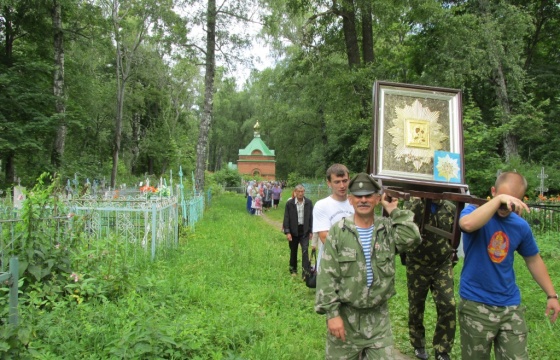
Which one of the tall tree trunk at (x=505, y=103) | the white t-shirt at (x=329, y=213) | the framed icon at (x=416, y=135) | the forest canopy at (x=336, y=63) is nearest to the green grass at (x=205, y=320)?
the white t-shirt at (x=329, y=213)

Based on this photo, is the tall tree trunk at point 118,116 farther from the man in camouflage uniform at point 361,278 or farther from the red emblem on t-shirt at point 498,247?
the red emblem on t-shirt at point 498,247

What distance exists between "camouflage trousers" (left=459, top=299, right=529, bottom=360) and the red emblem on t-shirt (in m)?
0.33

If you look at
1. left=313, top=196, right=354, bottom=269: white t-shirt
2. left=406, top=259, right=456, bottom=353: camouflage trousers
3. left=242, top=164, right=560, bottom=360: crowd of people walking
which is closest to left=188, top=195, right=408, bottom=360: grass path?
left=406, top=259, right=456, bottom=353: camouflage trousers

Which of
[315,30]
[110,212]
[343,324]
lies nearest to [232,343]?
[343,324]

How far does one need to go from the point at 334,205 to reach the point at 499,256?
1.89m

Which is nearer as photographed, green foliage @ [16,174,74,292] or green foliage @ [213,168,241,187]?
green foliage @ [16,174,74,292]

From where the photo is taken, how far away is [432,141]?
12.1 feet

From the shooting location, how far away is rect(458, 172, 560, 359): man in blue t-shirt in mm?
2941

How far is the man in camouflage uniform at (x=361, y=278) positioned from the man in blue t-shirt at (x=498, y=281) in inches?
22.4

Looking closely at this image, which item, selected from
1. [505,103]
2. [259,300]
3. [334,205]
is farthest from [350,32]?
[334,205]

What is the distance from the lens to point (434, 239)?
4.12m

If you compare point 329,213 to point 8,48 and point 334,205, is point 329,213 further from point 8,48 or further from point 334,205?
point 8,48

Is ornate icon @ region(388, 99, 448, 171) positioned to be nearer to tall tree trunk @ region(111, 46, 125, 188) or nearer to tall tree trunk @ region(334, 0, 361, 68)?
tall tree trunk @ region(334, 0, 361, 68)

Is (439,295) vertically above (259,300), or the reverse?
(439,295)
